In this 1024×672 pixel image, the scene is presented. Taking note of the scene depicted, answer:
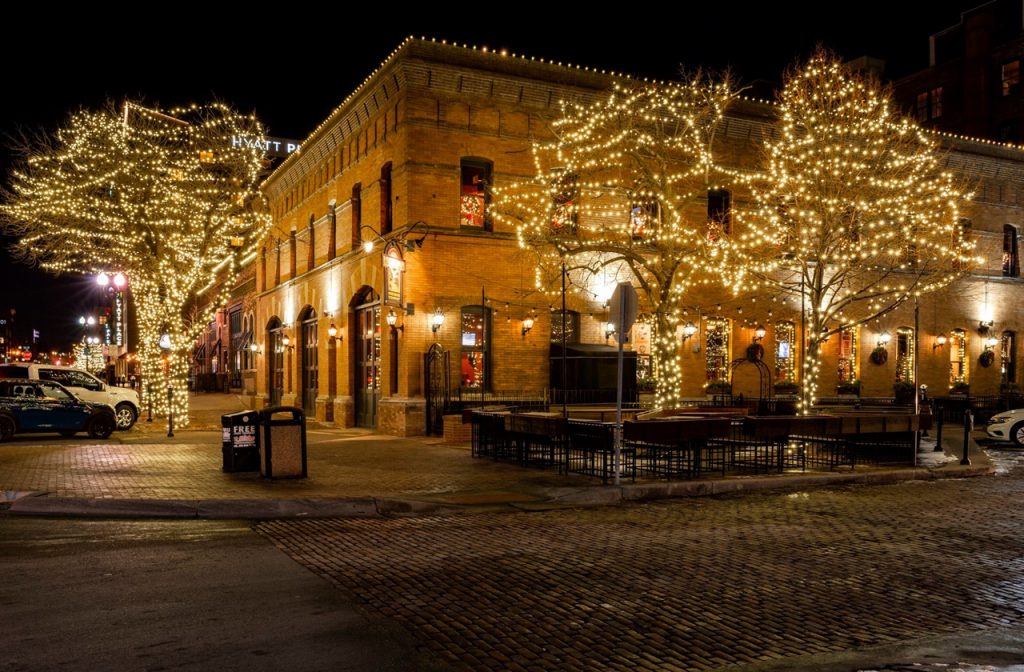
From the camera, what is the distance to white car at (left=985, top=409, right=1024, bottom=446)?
2144 centimetres

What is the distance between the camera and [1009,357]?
3164 cm

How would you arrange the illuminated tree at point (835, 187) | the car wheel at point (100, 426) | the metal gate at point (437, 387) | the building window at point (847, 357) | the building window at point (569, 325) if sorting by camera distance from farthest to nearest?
1. the building window at point (847, 357)
2. the building window at point (569, 325)
3. the metal gate at point (437, 387)
4. the car wheel at point (100, 426)
5. the illuminated tree at point (835, 187)

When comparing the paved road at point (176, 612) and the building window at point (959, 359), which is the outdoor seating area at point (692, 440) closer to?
the paved road at point (176, 612)

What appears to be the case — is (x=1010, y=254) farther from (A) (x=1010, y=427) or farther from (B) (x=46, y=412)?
(B) (x=46, y=412)

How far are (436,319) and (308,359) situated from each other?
11.1 metres

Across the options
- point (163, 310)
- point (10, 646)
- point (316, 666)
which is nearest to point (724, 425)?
point (316, 666)

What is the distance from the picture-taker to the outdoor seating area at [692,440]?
43.9 ft

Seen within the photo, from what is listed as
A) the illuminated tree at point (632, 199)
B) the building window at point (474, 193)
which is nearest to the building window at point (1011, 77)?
the illuminated tree at point (632, 199)

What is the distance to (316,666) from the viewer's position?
5031mm

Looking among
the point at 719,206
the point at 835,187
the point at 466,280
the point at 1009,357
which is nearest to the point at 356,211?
the point at 466,280

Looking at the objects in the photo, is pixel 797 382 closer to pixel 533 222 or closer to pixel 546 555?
pixel 533 222

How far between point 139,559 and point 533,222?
13.2 metres

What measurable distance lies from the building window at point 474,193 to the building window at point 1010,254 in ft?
67.8

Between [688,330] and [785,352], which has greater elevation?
[688,330]
